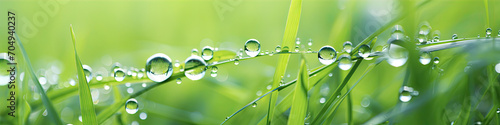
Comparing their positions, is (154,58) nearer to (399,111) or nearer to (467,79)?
(399,111)

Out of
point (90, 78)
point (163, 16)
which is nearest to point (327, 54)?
point (90, 78)

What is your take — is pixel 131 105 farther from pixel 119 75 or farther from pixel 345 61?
pixel 345 61

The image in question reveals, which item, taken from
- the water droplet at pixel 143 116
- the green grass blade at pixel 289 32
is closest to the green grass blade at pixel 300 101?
the green grass blade at pixel 289 32

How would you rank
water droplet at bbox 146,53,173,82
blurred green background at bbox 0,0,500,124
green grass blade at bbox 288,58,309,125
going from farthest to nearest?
1. blurred green background at bbox 0,0,500,124
2. water droplet at bbox 146,53,173,82
3. green grass blade at bbox 288,58,309,125

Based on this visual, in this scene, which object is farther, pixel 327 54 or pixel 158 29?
pixel 158 29

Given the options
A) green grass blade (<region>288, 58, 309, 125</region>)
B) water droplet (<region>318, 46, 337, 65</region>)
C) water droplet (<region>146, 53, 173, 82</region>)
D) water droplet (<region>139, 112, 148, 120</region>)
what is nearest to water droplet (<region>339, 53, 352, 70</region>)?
water droplet (<region>318, 46, 337, 65</region>)

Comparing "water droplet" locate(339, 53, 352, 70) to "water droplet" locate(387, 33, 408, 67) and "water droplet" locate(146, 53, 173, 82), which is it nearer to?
"water droplet" locate(387, 33, 408, 67)

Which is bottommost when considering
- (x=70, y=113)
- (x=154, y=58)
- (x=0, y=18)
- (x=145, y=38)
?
(x=70, y=113)

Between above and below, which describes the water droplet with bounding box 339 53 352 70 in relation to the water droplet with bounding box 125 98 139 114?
above
